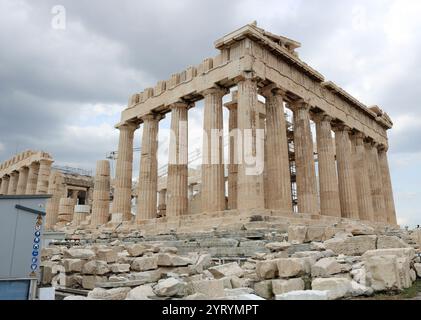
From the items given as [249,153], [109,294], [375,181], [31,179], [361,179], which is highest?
[31,179]

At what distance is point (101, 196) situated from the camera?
28594 millimetres

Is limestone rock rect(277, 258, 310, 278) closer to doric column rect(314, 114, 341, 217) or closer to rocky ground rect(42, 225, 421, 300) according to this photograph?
rocky ground rect(42, 225, 421, 300)

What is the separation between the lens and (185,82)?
2316 cm

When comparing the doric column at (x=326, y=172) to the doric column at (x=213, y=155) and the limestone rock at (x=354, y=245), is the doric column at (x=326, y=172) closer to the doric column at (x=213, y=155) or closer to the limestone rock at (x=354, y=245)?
the doric column at (x=213, y=155)

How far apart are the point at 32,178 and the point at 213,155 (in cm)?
2828

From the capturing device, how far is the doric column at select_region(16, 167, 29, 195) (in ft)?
135

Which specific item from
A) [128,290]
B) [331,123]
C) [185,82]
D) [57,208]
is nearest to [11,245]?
[128,290]

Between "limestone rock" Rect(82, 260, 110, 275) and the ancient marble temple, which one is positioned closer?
"limestone rock" Rect(82, 260, 110, 275)

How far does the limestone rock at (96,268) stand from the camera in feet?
26.4

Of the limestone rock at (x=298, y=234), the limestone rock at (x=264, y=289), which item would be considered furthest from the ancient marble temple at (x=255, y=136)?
the limestone rock at (x=264, y=289)

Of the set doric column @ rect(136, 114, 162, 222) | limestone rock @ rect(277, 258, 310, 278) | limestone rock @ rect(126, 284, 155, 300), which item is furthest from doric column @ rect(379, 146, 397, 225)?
limestone rock @ rect(126, 284, 155, 300)

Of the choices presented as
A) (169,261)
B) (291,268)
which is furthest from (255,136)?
(291,268)

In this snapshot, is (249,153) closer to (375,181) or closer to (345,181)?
(345,181)

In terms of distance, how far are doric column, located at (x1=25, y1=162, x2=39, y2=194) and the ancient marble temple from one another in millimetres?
17530
